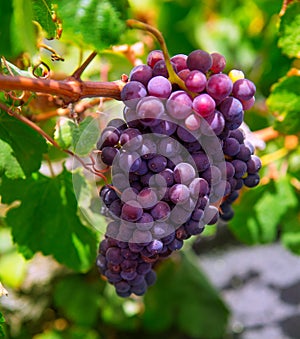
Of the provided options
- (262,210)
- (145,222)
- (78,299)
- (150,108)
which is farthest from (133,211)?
(78,299)

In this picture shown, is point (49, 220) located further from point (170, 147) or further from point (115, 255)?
point (170, 147)

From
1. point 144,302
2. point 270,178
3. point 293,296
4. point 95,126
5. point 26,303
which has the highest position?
point 95,126


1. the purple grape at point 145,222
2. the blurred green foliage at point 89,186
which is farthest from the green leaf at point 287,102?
the purple grape at point 145,222

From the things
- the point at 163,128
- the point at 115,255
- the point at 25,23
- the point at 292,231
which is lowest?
the point at 292,231

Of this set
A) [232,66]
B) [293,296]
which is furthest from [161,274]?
[232,66]

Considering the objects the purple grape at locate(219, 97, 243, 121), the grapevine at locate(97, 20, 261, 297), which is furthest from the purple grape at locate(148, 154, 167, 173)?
the purple grape at locate(219, 97, 243, 121)

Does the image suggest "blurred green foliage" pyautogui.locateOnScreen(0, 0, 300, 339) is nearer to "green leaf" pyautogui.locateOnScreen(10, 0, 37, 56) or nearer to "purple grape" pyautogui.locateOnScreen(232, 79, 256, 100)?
"green leaf" pyautogui.locateOnScreen(10, 0, 37, 56)

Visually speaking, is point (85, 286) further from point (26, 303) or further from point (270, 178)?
point (270, 178)
